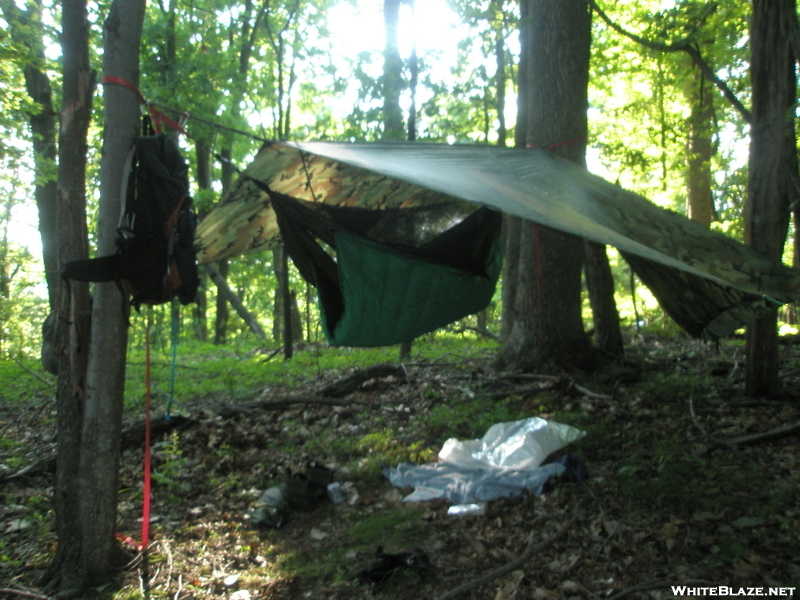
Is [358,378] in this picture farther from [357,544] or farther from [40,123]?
[40,123]

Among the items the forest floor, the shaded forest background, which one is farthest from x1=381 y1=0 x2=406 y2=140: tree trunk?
the forest floor

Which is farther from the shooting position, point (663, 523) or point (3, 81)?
point (3, 81)

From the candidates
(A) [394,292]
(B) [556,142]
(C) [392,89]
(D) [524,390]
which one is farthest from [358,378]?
(C) [392,89]

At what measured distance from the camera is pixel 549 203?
2.46 meters

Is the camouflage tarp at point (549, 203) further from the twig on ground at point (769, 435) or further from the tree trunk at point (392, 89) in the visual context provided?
the tree trunk at point (392, 89)

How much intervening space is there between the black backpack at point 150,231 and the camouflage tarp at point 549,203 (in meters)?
0.68

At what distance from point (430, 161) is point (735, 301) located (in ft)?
4.96

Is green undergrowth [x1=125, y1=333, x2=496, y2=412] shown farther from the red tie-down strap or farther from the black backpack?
the red tie-down strap

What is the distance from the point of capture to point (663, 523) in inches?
89.6

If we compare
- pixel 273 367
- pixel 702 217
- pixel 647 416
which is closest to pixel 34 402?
pixel 273 367

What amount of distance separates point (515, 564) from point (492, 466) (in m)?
0.77

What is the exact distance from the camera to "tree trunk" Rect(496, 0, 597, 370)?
3.91 m

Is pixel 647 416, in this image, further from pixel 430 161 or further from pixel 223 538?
pixel 223 538

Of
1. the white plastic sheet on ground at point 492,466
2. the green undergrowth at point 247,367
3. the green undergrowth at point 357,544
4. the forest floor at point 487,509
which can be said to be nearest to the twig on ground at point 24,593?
the forest floor at point 487,509
